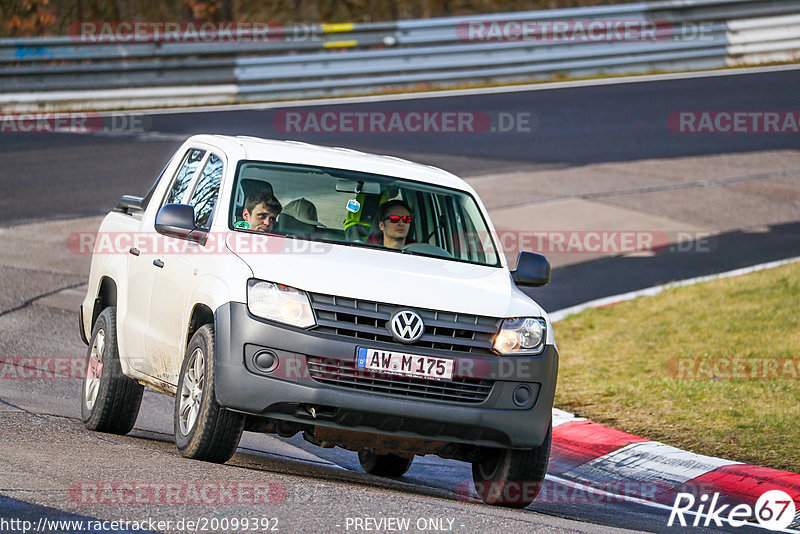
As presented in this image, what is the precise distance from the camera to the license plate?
6.73m

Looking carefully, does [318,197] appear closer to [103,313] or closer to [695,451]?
[103,313]

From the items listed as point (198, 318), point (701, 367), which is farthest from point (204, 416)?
point (701, 367)

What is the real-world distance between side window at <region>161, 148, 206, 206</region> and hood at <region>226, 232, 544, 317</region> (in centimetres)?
119

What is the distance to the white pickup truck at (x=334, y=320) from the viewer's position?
676 cm

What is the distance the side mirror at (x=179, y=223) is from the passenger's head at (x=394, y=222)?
3.59 ft

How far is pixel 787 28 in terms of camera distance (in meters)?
26.4

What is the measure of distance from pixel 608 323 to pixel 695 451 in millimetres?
4086

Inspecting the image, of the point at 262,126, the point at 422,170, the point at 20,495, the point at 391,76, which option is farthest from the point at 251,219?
the point at 391,76
